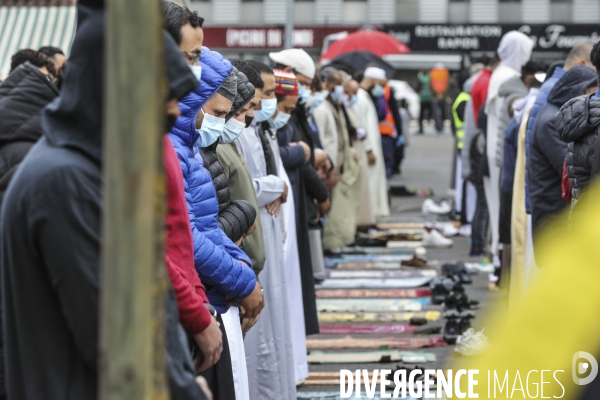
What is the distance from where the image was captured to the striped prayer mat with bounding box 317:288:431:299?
10.4 meters

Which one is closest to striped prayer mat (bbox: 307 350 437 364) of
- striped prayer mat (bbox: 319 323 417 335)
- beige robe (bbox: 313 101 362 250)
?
striped prayer mat (bbox: 319 323 417 335)

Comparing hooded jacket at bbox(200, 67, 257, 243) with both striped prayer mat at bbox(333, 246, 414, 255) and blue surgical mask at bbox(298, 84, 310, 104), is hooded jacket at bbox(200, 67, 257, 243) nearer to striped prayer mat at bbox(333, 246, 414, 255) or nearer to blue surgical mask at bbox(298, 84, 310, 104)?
blue surgical mask at bbox(298, 84, 310, 104)

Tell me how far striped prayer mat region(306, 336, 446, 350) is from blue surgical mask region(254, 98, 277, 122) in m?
2.47

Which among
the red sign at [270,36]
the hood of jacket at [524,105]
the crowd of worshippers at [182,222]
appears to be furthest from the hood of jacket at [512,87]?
the red sign at [270,36]

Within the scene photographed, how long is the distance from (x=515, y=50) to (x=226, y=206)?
22.4ft

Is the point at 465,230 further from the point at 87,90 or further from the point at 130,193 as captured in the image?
the point at 130,193

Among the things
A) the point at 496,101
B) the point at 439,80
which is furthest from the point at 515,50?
the point at 439,80

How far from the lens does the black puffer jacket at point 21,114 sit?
11.2 feet

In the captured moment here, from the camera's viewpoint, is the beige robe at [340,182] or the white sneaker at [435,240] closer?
the beige robe at [340,182]

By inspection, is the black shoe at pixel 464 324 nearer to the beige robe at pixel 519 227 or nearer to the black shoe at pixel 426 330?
the black shoe at pixel 426 330

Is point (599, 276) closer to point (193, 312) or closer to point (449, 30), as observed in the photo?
point (193, 312)

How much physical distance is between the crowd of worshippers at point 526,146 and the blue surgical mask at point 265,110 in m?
1.72

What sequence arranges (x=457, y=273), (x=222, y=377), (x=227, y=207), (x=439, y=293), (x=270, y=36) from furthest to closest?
(x=270, y=36), (x=457, y=273), (x=439, y=293), (x=227, y=207), (x=222, y=377)

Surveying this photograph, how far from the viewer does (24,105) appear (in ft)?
11.2
